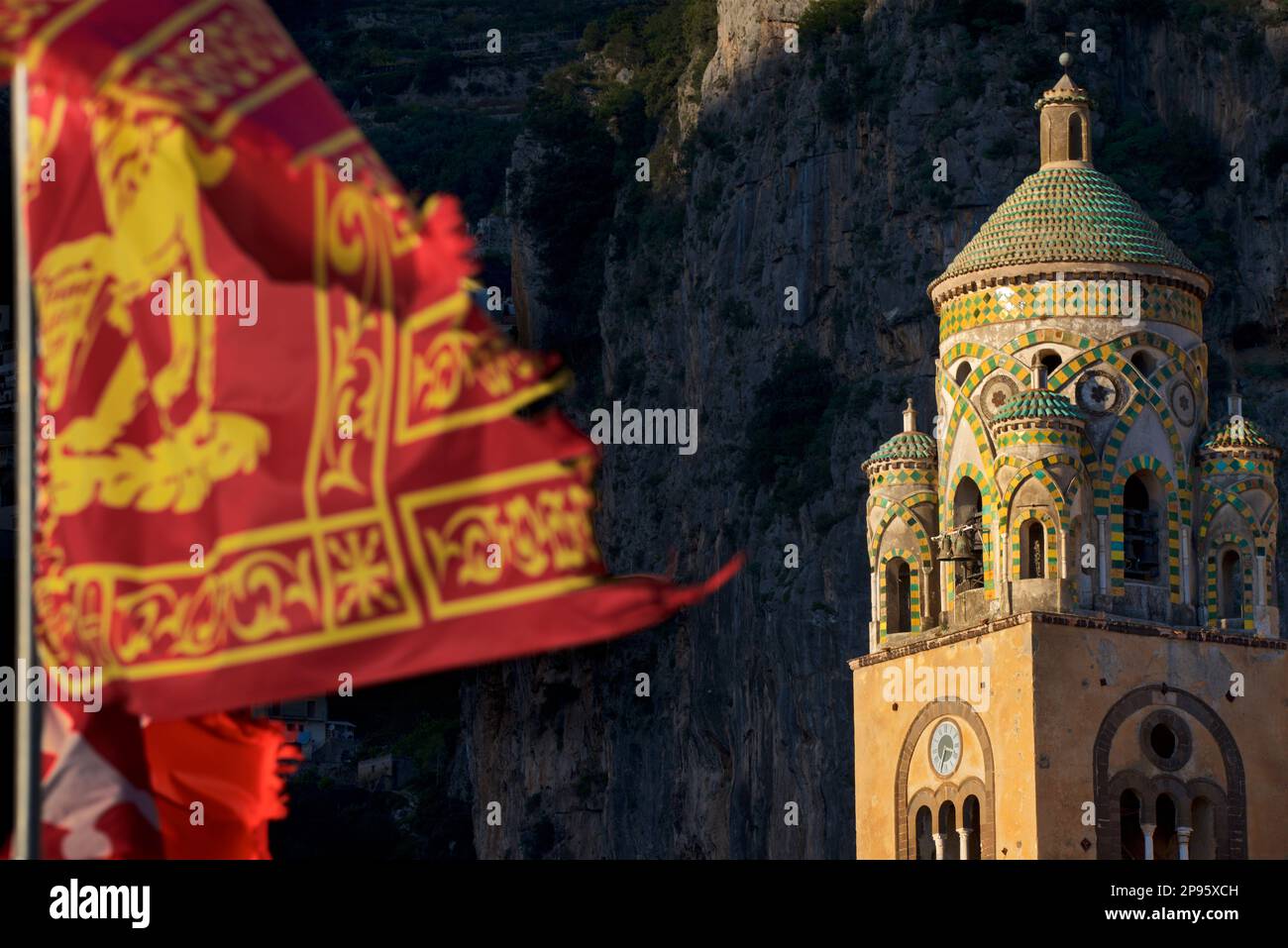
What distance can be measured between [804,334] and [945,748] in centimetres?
5022

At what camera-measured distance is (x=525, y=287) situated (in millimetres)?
108000

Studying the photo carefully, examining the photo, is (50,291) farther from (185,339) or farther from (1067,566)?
(1067,566)

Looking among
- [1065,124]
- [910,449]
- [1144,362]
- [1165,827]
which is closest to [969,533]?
[910,449]

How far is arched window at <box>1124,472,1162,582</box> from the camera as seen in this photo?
138 ft

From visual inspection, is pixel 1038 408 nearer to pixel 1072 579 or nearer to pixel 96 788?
pixel 1072 579

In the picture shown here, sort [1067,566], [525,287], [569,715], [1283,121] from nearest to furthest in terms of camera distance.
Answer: [1067,566], [1283,121], [569,715], [525,287]

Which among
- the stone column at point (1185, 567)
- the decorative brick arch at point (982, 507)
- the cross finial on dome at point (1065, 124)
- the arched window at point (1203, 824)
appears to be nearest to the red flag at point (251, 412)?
the decorative brick arch at point (982, 507)

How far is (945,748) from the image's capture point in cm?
4216

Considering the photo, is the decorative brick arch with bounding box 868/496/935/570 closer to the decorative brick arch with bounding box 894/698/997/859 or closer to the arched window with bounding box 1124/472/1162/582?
the decorative brick arch with bounding box 894/698/997/859

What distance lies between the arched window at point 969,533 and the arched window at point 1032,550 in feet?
2.85

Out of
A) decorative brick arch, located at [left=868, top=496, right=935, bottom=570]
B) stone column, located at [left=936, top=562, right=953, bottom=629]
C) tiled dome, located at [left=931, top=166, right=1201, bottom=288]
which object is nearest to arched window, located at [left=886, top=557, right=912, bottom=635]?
decorative brick arch, located at [left=868, top=496, right=935, bottom=570]

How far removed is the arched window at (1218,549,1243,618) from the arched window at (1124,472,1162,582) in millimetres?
969

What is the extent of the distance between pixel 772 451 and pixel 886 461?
47.0 metres

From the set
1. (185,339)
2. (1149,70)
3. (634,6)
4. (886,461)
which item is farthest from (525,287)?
(185,339)
